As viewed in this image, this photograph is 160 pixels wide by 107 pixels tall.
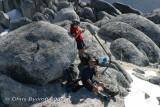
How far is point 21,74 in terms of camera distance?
29.3 feet

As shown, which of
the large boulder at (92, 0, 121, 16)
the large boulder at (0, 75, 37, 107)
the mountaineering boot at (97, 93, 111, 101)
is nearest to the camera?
the large boulder at (0, 75, 37, 107)

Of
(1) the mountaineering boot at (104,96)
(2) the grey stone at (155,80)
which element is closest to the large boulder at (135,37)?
(2) the grey stone at (155,80)

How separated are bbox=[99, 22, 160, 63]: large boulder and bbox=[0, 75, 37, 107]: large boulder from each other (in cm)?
1129

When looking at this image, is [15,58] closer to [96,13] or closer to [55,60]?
[55,60]

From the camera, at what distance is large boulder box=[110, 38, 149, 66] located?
15.1 m

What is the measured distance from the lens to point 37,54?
8875 millimetres

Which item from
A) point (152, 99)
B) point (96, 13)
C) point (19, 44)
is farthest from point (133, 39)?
point (96, 13)

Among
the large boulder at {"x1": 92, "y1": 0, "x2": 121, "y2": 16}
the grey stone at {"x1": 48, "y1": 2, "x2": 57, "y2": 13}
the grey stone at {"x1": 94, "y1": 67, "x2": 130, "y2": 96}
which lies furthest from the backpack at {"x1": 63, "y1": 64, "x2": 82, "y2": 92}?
the grey stone at {"x1": 48, "y1": 2, "x2": 57, "y2": 13}

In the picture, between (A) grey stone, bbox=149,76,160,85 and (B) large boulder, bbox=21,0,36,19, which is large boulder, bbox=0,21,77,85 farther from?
(B) large boulder, bbox=21,0,36,19

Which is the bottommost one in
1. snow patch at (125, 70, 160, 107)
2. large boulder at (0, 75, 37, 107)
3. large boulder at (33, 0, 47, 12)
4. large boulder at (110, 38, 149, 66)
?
large boulder at (33, 0, 47, 12)

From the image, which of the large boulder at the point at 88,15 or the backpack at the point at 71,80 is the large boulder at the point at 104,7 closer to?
the large boulder at the point at 88,15

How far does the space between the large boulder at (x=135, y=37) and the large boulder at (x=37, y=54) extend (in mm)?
8867

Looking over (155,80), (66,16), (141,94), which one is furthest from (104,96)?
(66,16)

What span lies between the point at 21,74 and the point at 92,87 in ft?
11.5
